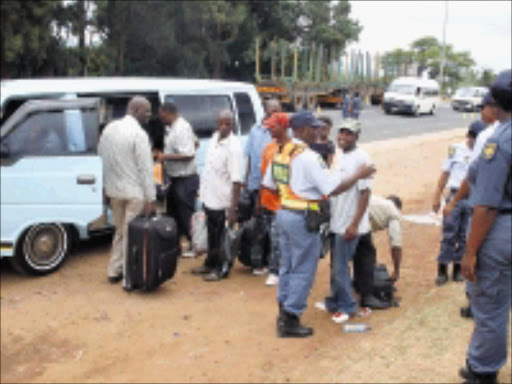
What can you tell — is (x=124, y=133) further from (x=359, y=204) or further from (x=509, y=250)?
(x=509, y=250)

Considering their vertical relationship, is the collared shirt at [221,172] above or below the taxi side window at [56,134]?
below

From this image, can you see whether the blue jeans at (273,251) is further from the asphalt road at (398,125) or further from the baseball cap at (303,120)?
the asphalt road at (398,125)

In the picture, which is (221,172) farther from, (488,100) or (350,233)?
(488,100)

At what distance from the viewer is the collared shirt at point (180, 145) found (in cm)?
626

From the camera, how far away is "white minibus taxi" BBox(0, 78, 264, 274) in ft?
18.9

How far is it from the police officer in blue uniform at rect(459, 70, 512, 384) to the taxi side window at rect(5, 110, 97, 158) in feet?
12.9

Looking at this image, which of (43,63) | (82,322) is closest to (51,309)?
(82,322)

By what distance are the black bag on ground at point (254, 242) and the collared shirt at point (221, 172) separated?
1.14ft

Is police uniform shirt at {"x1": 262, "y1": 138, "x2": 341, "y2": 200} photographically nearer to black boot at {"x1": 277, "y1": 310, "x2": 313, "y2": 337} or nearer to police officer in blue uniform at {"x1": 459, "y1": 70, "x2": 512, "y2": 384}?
black boot at {"x1": 277, "y1": 310, "x2": 313, "y2": 337}

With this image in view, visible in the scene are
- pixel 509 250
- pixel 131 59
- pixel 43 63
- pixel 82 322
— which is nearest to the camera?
pixel 509 250

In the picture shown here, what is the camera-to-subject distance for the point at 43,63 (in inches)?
1020

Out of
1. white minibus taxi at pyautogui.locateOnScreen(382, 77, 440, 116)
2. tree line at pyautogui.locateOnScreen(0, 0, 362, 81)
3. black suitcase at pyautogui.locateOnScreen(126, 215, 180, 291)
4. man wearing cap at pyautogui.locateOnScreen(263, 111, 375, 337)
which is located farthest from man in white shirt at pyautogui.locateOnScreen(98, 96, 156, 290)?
white minibus taxi at pyautogui.locateOnScreen(382, 77, 440, 116)

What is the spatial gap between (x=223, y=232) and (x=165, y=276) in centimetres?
75

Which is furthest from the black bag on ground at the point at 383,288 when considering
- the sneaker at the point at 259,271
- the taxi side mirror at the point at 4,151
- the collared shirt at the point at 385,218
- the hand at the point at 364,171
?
the taxi side mirror at the point at 4,151
